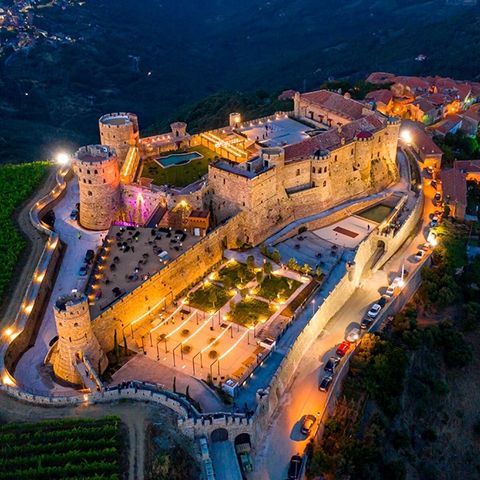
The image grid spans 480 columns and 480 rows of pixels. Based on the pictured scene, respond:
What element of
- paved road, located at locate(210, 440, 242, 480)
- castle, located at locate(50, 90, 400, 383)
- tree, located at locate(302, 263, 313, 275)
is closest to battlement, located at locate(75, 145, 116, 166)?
castle, located at locate(50, 90, 400, 383)

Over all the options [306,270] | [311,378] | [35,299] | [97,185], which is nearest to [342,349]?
[311,378]

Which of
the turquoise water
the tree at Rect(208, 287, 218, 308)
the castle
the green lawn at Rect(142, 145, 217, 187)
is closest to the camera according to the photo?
the tree at Rect(208, 287, 218, 308)

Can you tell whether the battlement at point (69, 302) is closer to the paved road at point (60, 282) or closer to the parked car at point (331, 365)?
the paved road at point (60, 282)

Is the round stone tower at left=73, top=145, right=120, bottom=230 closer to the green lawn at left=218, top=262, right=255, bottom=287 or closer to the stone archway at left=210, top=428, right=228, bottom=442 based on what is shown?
the green lawn at left=218, top=262, right=255, bottom=287

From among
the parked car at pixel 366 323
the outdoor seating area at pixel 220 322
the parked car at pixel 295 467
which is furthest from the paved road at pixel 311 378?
the outdoor seating area at pixel 220 322

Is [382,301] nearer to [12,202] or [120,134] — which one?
[120,134]

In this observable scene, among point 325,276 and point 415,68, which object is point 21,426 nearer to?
point 325,276
